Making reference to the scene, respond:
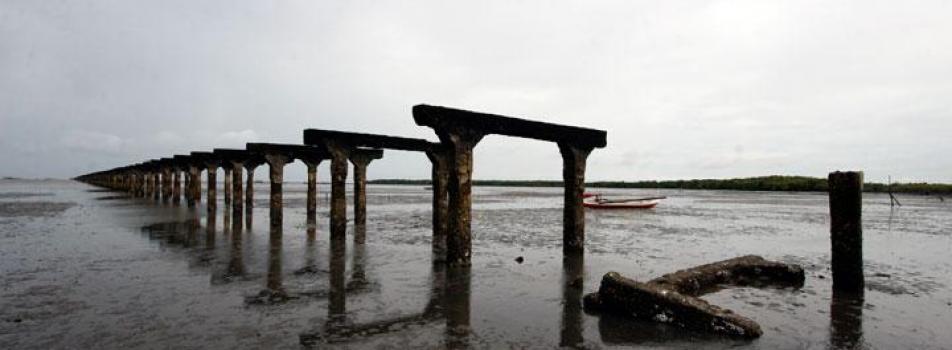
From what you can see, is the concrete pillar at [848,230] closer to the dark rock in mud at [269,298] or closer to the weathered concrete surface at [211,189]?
the dark rock in mud at [269,298]

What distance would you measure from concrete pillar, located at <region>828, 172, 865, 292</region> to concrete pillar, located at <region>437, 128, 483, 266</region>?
19.2 feet

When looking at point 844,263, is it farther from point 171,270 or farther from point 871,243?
point 171,270

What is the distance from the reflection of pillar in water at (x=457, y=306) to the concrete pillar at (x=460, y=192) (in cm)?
33

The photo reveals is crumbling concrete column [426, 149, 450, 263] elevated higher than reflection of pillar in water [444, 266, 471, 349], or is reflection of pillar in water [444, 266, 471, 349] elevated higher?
crumbling concrete column [426, 149, 450, 263]

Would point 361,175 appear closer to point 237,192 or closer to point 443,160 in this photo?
point 443,160

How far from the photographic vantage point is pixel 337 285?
7.53 metres

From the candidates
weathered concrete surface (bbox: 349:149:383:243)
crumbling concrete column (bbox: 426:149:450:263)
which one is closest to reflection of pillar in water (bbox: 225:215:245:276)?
weathered concrete surface (bbox: 349:149:383:243)

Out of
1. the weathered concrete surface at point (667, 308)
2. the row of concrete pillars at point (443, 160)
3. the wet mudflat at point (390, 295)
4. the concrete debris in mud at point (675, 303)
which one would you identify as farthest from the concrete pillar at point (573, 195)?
the weathered concrete surface at point (667, 308)

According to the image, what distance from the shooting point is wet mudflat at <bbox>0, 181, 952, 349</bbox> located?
16.7 ft

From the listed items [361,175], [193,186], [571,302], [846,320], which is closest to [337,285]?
Result: [571,302]

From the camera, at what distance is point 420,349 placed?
184 inches

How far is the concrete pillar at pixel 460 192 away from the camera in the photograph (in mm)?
9227

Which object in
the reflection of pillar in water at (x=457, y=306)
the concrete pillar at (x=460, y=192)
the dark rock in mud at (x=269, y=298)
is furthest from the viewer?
the concrete pillar at (x=460, y=192)

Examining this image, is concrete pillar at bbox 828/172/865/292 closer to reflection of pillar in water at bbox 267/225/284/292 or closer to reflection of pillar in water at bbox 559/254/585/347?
reflection of pillar in water at bbox 559/254/585/347
